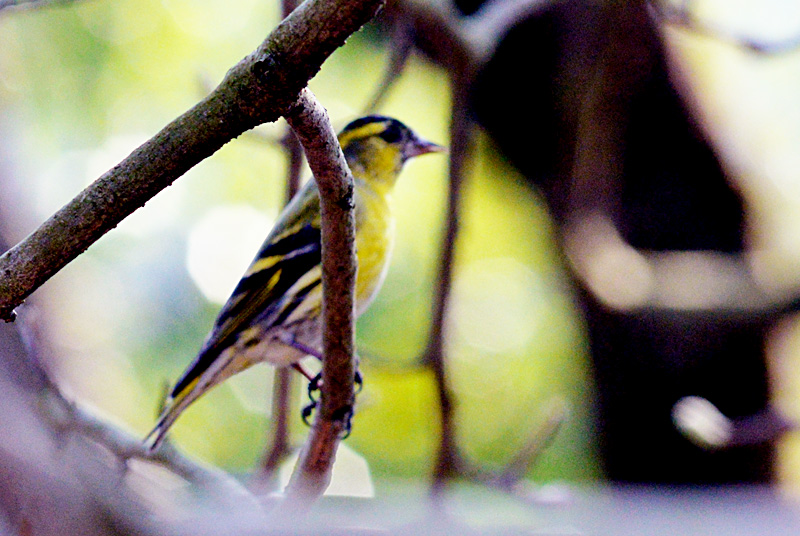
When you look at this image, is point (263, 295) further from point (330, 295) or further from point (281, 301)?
point (330, 295)

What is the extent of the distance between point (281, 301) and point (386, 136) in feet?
1.48

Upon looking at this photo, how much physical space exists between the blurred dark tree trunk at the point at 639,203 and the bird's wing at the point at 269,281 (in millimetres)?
1576

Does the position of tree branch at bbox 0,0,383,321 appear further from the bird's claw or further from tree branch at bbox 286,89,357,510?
the bird's claw

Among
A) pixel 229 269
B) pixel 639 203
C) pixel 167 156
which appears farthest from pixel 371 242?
pixel 639 203

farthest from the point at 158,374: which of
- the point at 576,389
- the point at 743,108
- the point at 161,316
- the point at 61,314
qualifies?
the point at 743,108

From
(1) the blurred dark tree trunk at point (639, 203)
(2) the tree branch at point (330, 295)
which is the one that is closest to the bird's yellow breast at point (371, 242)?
(2) the tree branch at point (330, 295)

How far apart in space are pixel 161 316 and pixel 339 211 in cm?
275

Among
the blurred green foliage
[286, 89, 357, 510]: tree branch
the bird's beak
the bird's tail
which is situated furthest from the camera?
the blurred green foliage

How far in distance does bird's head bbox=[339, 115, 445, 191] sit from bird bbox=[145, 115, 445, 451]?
0.11 metres

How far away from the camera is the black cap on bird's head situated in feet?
5.73

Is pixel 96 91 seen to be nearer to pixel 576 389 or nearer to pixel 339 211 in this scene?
pixel 576 389

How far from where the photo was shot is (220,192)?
10.00ft

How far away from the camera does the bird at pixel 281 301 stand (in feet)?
4.75

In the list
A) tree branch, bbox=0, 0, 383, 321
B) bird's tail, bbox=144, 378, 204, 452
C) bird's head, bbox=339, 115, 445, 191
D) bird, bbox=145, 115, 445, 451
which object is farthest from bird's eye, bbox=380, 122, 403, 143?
tree branch, bbox=0, 0, 383, 321
